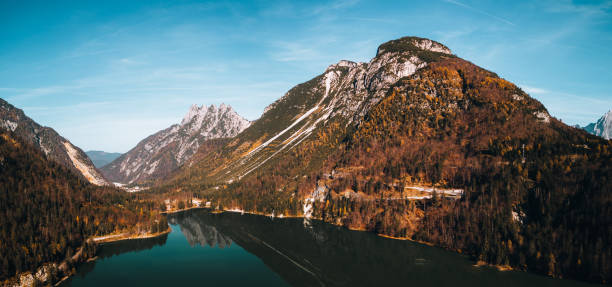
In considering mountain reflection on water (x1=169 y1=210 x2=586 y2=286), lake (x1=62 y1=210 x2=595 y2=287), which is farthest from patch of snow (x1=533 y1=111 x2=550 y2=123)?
mountain reflection on water (x1=169 y1=210 x2=586 y2=286)

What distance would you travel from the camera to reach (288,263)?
114750 mm

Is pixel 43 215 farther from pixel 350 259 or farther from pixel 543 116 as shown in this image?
pixel 543 116

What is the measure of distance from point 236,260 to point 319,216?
267 ft

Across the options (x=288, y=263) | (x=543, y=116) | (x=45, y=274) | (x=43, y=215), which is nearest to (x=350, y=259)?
(x=288, y=263)

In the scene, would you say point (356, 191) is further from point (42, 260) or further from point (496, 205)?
point (42, 260)

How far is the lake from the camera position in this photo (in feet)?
315

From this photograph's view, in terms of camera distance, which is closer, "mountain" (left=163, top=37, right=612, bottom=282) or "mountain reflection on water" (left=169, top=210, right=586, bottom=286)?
"mountain reflection on water" (left=169, top=210, right=586, bottom=286)

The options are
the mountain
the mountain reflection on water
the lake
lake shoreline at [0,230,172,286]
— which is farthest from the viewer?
the mountain

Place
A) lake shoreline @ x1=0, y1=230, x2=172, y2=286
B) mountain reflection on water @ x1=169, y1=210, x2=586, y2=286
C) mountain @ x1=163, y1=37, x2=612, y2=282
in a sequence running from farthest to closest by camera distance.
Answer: mountain @ x1=163, y1=37, x2=612, y2=282, mountain reflection on water @ x1=169, y1=210, x2=586, y2=286, lake shoreline @ x1=0, y1=230, x2=172, y2=286

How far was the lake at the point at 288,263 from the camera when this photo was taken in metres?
96.0

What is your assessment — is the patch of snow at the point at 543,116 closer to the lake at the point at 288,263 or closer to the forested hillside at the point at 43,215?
the lake at the point at 288,263

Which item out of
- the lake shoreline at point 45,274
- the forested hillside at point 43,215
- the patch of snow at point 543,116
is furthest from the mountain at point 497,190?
the lake shoreline at point 45,274

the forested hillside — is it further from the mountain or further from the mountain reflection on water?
the mountain

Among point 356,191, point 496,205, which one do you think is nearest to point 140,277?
point 356,191
